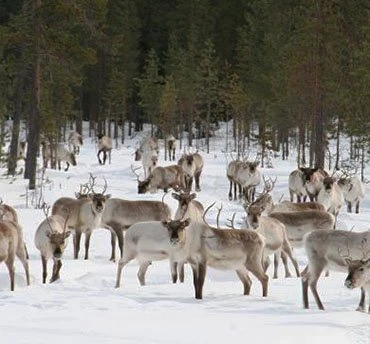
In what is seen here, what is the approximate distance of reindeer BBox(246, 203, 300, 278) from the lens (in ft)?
41.2

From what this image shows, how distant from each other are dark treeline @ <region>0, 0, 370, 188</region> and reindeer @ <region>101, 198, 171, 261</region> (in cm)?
796

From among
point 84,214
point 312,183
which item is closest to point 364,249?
point 84,214

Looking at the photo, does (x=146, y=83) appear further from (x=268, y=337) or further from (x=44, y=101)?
(x=268, y=337)

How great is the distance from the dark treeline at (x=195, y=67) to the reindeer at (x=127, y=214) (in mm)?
7956

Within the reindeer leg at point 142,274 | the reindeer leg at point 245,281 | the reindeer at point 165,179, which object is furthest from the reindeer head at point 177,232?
the reindeer at point 165,179

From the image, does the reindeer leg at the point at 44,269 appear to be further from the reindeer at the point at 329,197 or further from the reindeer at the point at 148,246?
the reindeer at the point at 329,197

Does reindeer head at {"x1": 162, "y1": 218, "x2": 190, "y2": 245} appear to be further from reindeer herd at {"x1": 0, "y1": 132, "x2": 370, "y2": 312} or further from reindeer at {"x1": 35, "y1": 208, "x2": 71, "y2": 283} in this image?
reindeer at {"x1": 35, "y1": 208, "x2": 71, "y2": 283}

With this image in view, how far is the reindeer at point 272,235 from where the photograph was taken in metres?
12.5

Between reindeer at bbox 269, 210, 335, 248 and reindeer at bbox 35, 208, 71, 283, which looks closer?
reindeer at bbox 35, 208, 71, 283

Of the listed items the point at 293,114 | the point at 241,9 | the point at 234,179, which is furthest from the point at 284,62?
the point at 241,9

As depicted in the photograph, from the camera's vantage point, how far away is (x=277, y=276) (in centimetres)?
1303

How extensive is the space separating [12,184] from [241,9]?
32537mm

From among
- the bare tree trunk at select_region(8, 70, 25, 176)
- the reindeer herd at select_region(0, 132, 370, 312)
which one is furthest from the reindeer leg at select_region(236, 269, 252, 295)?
the bare tree trunk at select_region(8, 70, 25, 176)

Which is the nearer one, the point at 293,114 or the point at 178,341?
the point at 178,341
